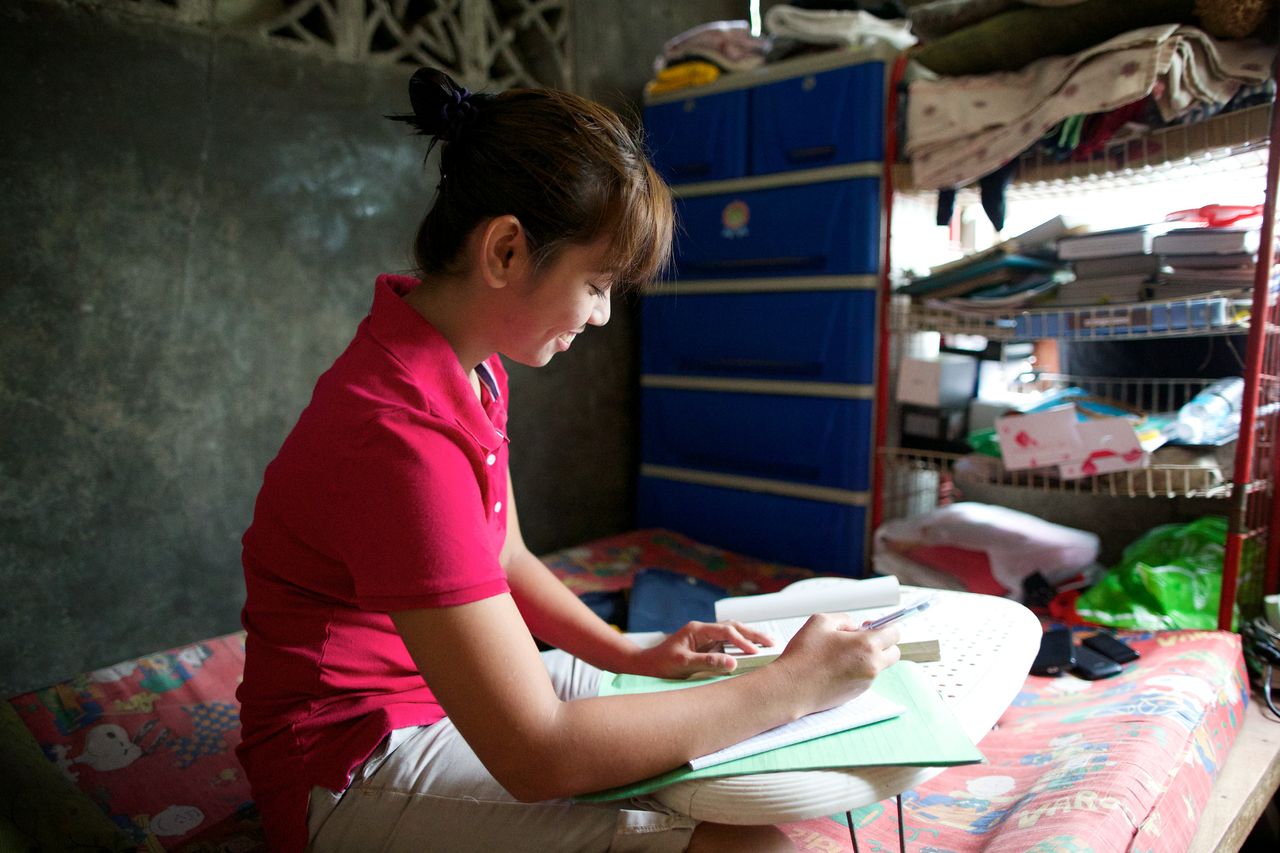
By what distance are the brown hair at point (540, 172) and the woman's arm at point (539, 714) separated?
1.16 ft

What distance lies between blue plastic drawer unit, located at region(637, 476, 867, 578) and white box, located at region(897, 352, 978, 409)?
33cm

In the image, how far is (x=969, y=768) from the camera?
1323 mm

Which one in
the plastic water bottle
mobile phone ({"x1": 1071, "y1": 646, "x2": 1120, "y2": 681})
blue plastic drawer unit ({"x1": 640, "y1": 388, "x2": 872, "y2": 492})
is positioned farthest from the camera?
blue plastic drawer unit ({"x1": 640, "y1": 388, "x2": 872, "y2": 492})

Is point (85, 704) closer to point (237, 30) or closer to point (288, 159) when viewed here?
point (288, 159)

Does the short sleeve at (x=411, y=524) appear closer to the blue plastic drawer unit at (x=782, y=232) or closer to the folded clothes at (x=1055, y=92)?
the folded clothes at (x=1055, y=92)

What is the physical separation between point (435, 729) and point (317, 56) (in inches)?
69.7

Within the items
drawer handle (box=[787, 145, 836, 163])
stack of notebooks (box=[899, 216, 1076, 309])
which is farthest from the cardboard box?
drawer handle (box=[787, 145, 836, 163])

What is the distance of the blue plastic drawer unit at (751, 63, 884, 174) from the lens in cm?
218

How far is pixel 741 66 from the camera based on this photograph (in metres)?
2.45

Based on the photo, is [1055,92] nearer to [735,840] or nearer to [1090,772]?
[1090,772]

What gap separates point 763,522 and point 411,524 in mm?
1815

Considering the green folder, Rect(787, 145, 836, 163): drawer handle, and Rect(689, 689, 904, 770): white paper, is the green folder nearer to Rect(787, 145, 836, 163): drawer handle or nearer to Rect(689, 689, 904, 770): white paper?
Rect(689, 689, 904, 770): white paper

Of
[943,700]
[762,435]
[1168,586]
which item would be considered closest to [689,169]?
[762,435]

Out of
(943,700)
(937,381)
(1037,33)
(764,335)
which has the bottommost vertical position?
(943,700)
